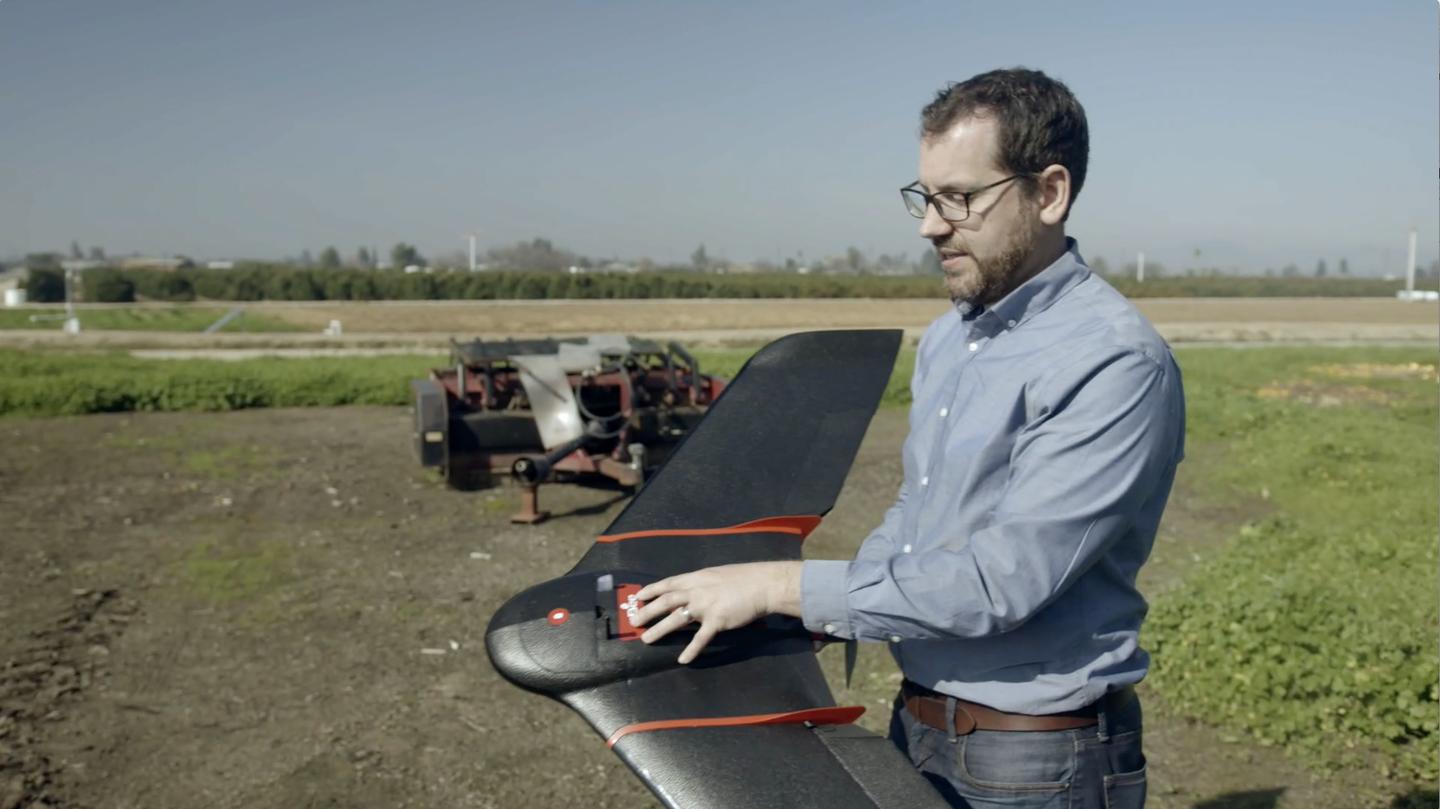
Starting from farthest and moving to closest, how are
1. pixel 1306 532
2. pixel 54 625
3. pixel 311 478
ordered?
pixel 311 478
pixel 1306 532
pixel 54 625

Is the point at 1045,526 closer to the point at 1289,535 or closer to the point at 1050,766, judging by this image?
the point at 1050,766

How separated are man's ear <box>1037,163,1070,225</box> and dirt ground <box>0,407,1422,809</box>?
348 cm

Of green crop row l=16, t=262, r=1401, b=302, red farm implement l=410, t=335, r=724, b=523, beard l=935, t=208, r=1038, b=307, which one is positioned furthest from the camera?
green crop row l=16, t=262, r=1401, b=302

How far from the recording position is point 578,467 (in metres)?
10.0

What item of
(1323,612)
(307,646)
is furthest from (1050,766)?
(307,646)

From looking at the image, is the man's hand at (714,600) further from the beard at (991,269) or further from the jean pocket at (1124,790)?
the jean pocket at (1124,790)

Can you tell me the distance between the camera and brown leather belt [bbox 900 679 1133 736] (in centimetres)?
188

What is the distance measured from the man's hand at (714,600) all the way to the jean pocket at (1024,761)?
17.8 inches

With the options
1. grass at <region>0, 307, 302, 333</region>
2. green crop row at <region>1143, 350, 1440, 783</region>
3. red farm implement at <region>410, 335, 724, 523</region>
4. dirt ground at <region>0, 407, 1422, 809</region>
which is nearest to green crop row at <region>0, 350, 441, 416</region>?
dirt ground at <region>0, 407, 1422, 809</region>

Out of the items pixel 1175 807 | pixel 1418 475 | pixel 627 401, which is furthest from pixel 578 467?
pixel 1418 475

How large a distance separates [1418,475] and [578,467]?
7.29 m

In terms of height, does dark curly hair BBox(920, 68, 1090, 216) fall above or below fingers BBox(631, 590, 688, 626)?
above

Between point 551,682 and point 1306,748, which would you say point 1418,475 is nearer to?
point 1306,748

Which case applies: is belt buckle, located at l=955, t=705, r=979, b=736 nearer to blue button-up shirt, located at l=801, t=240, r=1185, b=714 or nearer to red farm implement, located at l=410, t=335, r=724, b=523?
blue button-up shirt, located at l=801, t=240, r=1185, b=714
